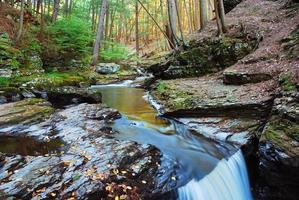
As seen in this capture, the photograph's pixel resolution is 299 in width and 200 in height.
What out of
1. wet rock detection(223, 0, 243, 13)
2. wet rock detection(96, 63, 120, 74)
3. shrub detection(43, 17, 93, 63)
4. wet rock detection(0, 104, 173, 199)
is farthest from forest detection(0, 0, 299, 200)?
wet rock detection(96, 63, 120, 74)

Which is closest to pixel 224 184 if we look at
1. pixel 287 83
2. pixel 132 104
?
pixel 287 83

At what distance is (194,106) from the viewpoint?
812 cm

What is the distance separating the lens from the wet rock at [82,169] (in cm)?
445

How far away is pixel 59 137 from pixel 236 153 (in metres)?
3.89

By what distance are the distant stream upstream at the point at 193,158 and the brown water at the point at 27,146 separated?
159cm

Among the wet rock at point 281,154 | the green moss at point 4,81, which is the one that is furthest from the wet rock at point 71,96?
the wet rock at point 281,154

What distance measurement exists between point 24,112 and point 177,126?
13.7 ft

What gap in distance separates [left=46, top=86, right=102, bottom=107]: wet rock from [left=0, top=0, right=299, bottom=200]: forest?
0.13 ft

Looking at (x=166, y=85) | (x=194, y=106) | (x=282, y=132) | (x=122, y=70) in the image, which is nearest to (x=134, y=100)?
(x=166, y=85)

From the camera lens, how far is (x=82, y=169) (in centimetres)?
501

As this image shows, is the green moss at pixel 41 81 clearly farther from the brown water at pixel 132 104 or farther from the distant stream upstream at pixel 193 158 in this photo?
the distant stream upstream at pixel 193 158

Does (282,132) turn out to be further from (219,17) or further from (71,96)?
(219,17)

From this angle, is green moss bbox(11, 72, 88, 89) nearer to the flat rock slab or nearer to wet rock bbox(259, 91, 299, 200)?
the flat rock slab

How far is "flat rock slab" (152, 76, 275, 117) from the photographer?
282 inches
